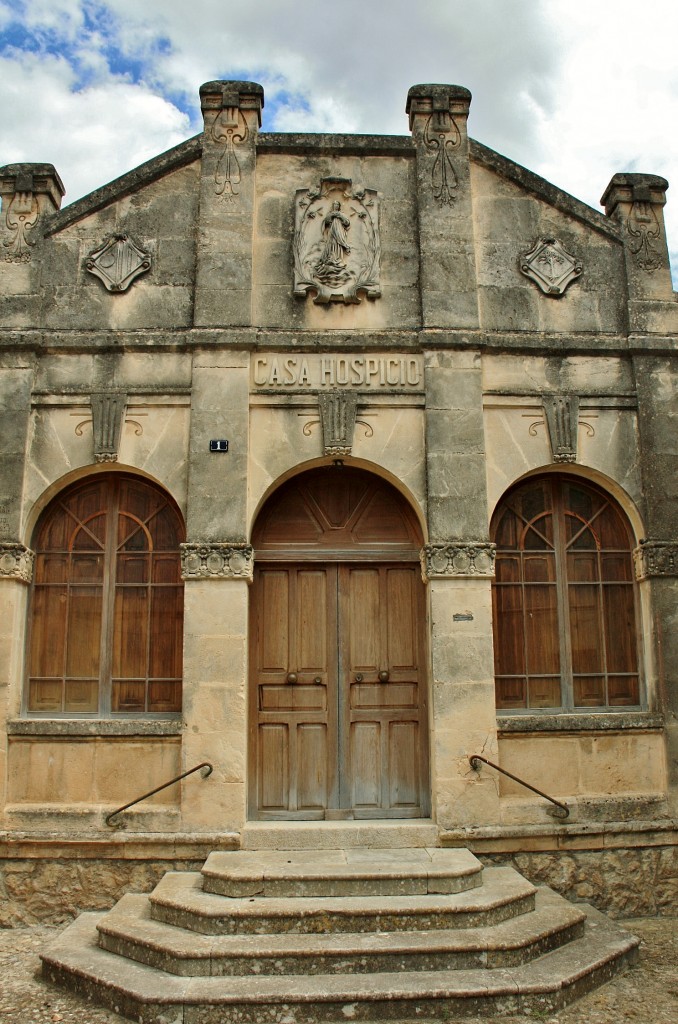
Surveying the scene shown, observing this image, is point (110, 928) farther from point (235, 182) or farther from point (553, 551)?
point (235, 182)

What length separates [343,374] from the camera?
26.7 feet

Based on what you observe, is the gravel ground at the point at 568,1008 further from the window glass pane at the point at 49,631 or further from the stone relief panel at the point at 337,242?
the stone relief panel at the point at 337,242

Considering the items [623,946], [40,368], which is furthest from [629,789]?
[40,368]

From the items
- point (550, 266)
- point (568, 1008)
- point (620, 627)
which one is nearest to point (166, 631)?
point (620, 627)

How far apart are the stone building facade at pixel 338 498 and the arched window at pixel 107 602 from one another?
0.07 feet

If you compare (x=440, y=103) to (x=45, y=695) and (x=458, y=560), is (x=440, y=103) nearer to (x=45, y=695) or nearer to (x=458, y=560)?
(x=458, y=560)

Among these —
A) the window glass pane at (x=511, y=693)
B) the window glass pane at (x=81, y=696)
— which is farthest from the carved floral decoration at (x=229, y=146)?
the window glass pane at (x=511, y=693)

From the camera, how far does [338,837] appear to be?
291 inches

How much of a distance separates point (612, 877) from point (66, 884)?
4.75m

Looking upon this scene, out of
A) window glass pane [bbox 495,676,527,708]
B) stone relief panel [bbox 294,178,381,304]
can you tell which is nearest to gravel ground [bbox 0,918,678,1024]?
window glass pane [bbox 495,676,527,708]

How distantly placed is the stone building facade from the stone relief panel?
1.3 inches

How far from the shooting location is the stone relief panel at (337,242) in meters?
8.27

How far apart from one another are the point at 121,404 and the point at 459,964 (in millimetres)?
5495

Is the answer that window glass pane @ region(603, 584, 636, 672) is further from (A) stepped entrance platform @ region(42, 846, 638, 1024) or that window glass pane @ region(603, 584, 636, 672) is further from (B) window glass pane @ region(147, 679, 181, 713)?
(B) window glass pane @ region(147, 679, 181, 713)
